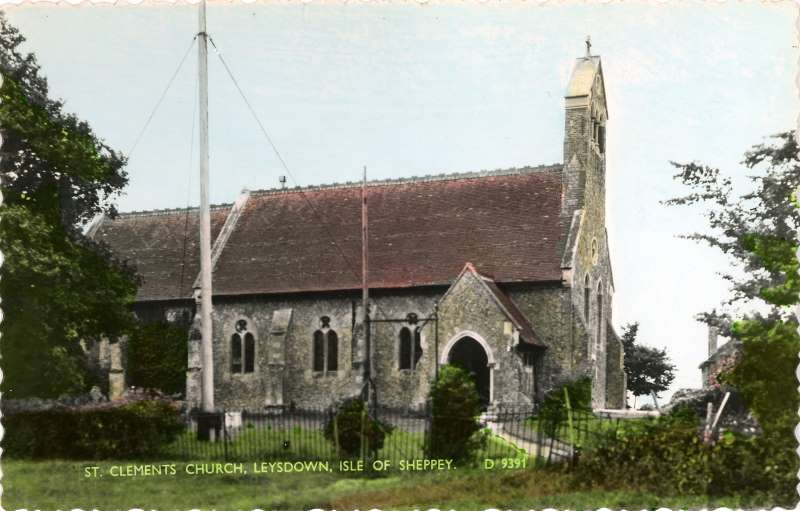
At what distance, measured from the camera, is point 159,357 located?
27.3 m

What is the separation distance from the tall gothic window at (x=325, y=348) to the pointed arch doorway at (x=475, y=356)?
11.4 feet

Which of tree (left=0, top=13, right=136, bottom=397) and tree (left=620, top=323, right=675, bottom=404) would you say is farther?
tree (left=620, top=323, right=675, bottom=404)

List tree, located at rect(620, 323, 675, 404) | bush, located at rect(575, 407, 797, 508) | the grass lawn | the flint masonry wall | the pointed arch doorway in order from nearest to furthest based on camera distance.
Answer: the grass lawn < bush, located at rect(575, 407, 797, 508) < tree, located at rect(620, 323, 675, 404) < the flint masonry wall < the pointed arch doorway

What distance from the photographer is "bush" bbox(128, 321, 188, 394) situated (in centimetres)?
2583

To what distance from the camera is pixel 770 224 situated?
811 inches

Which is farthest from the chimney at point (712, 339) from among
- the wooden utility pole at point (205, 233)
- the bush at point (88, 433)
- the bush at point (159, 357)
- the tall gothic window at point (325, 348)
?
the bush at point (159, 357)

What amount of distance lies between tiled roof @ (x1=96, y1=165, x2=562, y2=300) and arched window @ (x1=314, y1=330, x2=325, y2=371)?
7.60 feet

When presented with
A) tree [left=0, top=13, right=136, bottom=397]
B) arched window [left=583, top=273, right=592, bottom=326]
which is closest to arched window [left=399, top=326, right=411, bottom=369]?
arched window [left=583, top=273, right=592, bottom=326]

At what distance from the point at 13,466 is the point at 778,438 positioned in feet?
47.8

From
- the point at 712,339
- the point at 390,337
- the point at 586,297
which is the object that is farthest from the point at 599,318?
the point at 712,339

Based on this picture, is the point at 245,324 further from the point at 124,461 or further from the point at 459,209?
the point at 124,461

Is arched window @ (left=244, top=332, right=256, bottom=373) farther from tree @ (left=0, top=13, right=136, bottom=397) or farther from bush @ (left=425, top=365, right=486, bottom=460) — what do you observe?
bush @ (left=425, top=365, right=486, bottom=460)

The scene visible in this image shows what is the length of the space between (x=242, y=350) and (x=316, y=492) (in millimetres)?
11582

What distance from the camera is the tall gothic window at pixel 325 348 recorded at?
2980 centimetres
